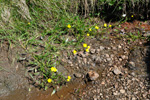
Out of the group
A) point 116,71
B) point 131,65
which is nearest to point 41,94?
point 116,71

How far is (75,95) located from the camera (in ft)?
6.59

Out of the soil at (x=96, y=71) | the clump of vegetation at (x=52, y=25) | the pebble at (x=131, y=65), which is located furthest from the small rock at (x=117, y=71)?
the clump of vegetation at (x=52, y=25)

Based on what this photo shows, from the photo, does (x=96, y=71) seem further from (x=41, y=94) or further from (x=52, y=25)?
(x=52, y=25)

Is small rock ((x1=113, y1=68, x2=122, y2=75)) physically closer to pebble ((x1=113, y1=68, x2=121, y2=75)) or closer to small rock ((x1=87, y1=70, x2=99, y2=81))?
pebble ((x1=113, y1=68, x2=121, y2=75))

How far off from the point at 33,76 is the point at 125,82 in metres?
1.19

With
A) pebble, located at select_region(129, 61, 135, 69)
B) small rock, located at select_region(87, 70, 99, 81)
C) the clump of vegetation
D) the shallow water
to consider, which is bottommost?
the shallow water

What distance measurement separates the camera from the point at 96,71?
222cm

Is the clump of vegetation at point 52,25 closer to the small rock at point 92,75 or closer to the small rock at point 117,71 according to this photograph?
the small rock at point 92,75

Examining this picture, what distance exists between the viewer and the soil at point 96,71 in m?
1.98

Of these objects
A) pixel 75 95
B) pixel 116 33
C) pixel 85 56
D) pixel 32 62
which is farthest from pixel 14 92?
pixel 116 33

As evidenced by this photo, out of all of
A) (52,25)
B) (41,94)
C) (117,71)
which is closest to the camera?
(41,94)

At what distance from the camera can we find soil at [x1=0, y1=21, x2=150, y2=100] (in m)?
1.98

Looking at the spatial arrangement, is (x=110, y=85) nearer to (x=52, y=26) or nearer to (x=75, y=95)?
(x=75, y=95)

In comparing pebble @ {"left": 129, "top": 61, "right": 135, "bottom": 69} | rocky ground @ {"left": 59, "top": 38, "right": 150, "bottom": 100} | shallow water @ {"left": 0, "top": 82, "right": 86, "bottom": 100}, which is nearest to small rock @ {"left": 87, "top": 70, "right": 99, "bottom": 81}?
rocky ground @ {"left": 59, "top": 38, "right": 150, "bottom": 100}
